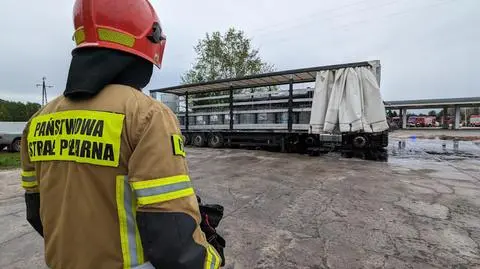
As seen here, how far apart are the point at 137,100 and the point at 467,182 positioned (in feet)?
25.5

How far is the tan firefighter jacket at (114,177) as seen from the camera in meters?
1.06

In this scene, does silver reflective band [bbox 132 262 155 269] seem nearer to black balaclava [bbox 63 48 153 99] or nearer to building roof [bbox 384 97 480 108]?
black balaclava [bbox 63 48 153 99]

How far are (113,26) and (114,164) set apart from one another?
55 cm

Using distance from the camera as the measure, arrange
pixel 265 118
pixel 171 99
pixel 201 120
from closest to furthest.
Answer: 1. pixel 265 118
2. pixel 201 120
3. pixel 171 99

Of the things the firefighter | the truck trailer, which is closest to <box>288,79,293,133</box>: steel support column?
the truck trailer

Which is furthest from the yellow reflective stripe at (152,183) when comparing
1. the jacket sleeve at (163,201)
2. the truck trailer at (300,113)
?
the truck trailer at (300,113)

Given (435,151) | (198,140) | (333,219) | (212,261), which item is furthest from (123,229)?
(435,151)

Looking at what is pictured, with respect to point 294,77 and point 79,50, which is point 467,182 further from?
point 79,50

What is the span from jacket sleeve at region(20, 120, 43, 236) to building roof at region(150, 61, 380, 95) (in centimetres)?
990

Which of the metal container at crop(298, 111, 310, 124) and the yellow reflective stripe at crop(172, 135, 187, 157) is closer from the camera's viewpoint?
the yellow reflective stripe at crop(172, 135, 187, 157)

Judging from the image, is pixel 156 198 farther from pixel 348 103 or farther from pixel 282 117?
pixel 282 117

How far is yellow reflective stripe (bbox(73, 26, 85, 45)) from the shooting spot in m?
1.26

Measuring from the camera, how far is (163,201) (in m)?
1.03

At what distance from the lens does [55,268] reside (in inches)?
50.2
